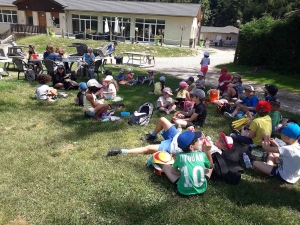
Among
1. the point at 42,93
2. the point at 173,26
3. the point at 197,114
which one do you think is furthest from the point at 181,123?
the point at 173,26

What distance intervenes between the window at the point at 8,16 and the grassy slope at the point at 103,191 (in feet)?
111

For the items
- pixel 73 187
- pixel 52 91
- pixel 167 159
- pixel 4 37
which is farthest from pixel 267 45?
pixel 4 37

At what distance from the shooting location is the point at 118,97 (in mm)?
7887

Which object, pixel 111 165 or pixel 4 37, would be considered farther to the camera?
pixel 4 37

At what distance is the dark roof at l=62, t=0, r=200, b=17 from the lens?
28.9m

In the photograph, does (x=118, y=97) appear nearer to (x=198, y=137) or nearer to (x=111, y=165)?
(x=111, y=165)

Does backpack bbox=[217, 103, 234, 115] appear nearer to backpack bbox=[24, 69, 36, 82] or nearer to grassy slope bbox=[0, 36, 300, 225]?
grassy slope bbox=[0, 36, 300, 225]

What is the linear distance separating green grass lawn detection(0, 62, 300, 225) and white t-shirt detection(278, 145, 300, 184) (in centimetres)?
18

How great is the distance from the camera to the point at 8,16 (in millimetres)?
32938

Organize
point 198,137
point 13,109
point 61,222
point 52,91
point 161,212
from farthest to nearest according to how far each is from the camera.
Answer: point 52,91 < point 13,109 < point 198,137 < point 161,212 < point 61,222

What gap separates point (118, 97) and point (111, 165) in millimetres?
4155

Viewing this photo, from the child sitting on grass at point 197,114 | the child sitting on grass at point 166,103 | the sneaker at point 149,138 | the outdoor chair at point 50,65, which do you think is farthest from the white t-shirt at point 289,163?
the outdoor chair at point 50,65

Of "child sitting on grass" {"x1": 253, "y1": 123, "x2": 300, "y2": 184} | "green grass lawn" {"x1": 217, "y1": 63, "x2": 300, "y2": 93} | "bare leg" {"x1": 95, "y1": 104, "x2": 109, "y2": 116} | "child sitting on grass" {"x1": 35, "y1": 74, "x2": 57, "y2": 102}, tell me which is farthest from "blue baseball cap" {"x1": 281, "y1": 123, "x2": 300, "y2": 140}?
"green grass lawn" {"x1": 217, "y1": 63, "x2": 300, "y2": 93}

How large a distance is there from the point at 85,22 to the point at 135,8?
642cm
